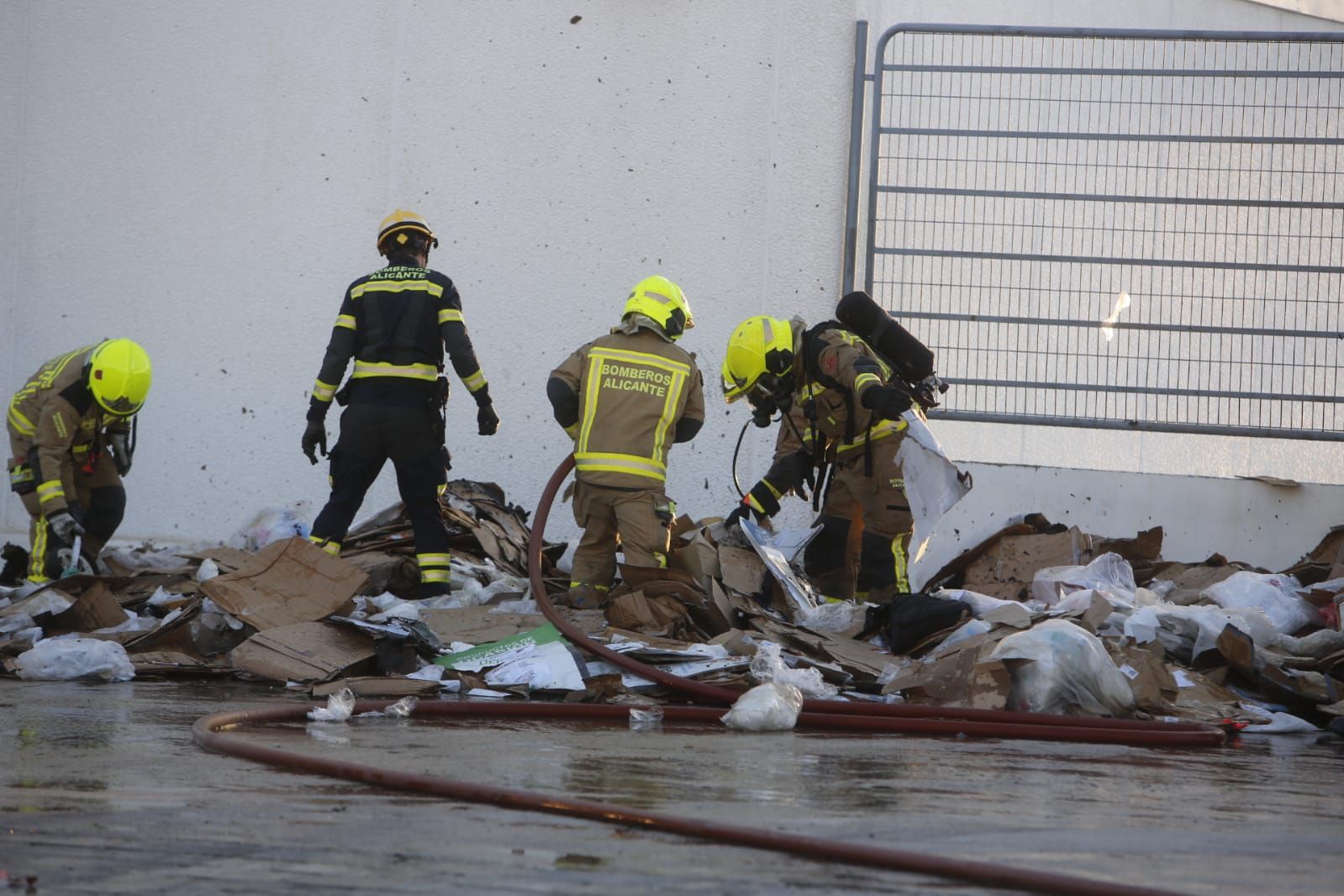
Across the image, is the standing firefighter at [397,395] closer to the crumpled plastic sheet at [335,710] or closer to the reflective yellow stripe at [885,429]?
the reflective yellow stripe at [885,429]

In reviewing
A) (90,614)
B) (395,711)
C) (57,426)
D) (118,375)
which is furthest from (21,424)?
(395,711)

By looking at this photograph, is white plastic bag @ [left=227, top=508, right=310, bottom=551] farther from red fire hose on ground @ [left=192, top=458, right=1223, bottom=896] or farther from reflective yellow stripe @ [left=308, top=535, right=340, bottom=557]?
red fire hose on ground @ [left=192, top=458, right=1223, bottom=896]

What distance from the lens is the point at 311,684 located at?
4797 millimetres

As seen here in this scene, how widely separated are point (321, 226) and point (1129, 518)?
17.2 feet

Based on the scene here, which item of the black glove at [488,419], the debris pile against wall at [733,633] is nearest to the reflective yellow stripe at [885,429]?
the debris pile against wall at [733,633]

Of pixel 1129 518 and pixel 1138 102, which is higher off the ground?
pixel 1138 102

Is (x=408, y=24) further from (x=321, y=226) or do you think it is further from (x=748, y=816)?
(x=748, y=816)

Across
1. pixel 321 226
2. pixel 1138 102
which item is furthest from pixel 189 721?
pixel 1138 102

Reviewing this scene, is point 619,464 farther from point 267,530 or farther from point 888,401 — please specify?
point 267,530

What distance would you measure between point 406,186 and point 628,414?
11.7ft

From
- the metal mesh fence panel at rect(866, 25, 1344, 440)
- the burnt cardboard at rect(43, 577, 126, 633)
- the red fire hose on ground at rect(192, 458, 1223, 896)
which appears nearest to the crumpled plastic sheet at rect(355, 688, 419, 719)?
the red fire hose on ground at rect(192, 458, 1223, 896)

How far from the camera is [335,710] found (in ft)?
13.0

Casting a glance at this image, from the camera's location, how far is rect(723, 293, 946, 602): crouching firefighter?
252 inches

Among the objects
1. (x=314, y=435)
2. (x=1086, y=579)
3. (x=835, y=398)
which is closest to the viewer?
(x=1086, y=579)
